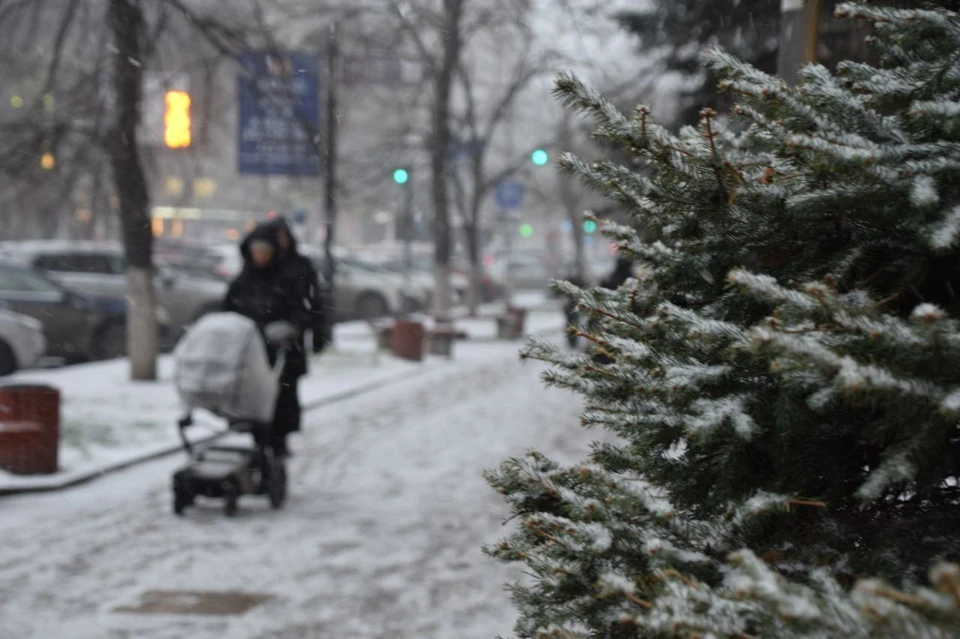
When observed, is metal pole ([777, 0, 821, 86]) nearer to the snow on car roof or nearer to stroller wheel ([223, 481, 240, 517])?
stroller wheel ([223, 481, 240, 517])

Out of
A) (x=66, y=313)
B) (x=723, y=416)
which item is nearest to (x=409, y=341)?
(x=66, y=313)

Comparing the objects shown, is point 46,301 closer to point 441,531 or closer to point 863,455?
point 441,531

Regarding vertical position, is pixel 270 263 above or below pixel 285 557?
above

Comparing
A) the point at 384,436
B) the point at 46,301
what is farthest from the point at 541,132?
the point at 384,436

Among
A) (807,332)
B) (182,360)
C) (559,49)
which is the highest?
(559,49)

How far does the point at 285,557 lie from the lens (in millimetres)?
7391

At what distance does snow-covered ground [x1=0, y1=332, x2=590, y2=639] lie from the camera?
600 cm

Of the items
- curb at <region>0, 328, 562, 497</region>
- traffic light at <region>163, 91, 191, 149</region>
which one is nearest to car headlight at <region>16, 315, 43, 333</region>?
traffic light at <region>163, 91, 191, 149</region>

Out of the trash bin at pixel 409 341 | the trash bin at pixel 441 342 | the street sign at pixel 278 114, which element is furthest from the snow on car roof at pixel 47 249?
the trash bin at pixel 441 342

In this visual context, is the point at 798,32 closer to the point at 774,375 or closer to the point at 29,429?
the point at 774,375

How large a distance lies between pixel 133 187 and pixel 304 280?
725 cm

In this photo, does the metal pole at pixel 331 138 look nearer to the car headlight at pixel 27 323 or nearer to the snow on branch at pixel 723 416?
the car headlight at pixel 27 323

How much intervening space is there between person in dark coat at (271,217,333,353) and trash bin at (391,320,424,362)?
479 inches

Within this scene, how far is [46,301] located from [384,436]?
807cm
